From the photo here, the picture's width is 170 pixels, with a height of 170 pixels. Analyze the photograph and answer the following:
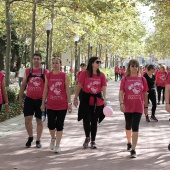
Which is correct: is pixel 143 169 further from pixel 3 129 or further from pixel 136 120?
pixel 3 129

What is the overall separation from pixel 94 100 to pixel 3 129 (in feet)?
11.4

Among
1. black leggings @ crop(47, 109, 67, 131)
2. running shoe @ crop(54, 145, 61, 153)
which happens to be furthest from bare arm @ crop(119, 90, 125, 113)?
running shoe @ crop(54, 145, 61, 153)

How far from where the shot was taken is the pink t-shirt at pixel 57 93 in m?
8.26

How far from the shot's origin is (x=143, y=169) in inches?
275

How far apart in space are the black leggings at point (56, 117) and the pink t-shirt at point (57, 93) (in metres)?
0.09

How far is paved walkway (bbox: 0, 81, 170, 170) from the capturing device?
7.24 m

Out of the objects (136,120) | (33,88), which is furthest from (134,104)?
(33,88)

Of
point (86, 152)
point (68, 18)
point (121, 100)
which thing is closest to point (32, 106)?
point (86, 152)

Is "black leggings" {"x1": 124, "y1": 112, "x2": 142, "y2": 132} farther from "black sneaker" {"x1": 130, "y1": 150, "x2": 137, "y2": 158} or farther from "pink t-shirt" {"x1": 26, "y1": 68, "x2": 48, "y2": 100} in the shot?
"pink t-shirt" {"x1": 26, "y1": 68, "x2": 48, "y2": 100}

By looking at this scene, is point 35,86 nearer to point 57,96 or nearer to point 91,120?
point 57,96

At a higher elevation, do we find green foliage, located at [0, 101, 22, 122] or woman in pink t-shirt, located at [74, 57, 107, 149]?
woman in pink t-shirt, located at [74, 57, 107, 149]

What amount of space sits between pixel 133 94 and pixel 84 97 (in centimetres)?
111

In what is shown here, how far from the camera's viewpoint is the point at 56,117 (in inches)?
334

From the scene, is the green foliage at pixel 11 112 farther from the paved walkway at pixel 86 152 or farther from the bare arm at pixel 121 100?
the bare arm at pixel 121 100
